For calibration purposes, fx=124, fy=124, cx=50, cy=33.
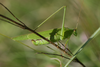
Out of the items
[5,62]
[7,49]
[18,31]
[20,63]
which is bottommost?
[20,63]

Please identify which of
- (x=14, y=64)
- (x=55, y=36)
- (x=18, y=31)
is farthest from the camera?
(x=18, y=31)

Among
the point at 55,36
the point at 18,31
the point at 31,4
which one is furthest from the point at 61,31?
the point at 31,4

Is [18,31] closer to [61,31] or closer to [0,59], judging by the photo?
[0,59]

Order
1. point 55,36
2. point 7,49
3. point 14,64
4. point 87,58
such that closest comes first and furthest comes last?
point 55,36
point 87,58
point 14,64
point 7,49

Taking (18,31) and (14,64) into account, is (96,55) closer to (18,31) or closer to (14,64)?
(14,64)

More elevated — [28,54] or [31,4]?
[31,4]

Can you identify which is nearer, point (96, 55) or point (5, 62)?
point (96, 55)

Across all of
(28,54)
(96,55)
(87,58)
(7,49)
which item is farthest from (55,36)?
(7,49)
